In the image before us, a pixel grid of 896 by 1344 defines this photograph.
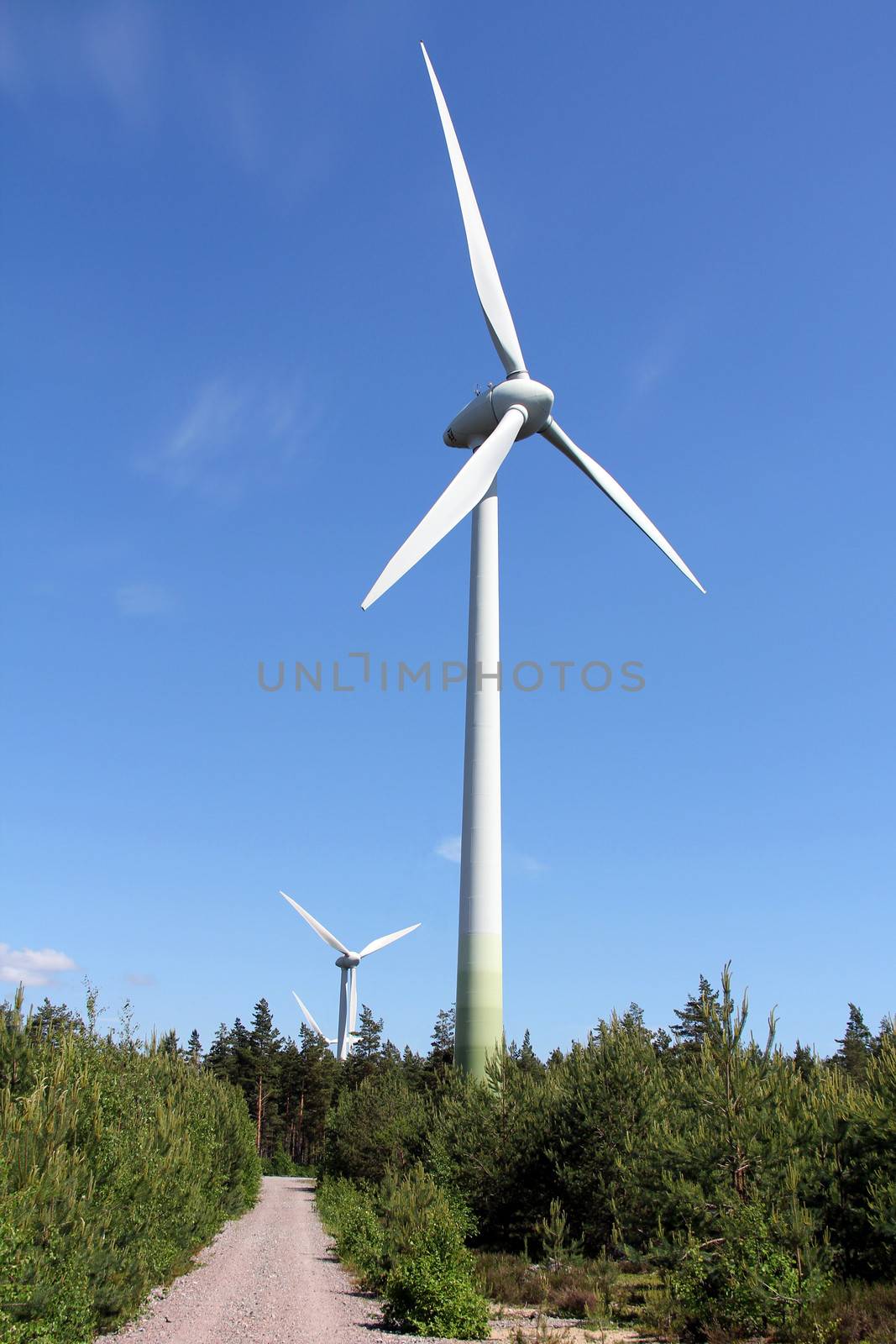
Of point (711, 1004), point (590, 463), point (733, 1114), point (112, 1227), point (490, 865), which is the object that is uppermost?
point (590, 463)

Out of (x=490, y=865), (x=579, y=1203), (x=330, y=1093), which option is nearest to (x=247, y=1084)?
(x=330, y=1093)

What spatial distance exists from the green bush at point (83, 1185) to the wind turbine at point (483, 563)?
1288 cm

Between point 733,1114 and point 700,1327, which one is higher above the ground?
point 733,1114

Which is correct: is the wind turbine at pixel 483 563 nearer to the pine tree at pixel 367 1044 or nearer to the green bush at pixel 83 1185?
the green bush at pixel 83 1185

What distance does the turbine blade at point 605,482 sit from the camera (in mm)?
48750

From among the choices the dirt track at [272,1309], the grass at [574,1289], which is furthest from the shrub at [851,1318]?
the grass at [574,1289]

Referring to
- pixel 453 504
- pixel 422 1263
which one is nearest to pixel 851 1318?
pixel 422 1263

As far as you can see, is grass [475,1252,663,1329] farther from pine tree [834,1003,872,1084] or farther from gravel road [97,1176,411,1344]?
pine tree [834,1003,872,1084]

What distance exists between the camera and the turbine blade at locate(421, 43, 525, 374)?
47.9 m

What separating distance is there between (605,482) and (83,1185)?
39.0m

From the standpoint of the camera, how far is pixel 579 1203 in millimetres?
29703

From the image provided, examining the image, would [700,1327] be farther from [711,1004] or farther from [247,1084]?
[247,1084]

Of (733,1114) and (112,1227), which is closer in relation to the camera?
(112,1227)

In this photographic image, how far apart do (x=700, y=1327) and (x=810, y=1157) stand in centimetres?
454
